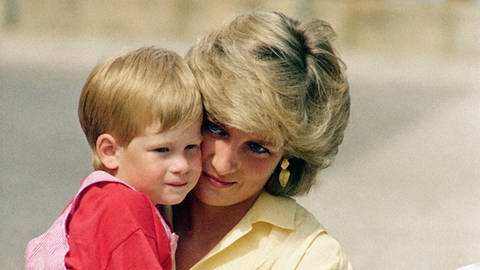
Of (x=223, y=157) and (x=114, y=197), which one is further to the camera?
(x=223, y=157)

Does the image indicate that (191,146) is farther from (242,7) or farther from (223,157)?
(242,7)

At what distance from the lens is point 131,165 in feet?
10.6

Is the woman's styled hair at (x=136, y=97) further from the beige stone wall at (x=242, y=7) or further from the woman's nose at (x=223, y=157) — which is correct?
the beige stone wall at (x=242, y=7)

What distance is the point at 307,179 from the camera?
3.76 meters

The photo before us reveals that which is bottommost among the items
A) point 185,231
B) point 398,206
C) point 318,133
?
point 398,206

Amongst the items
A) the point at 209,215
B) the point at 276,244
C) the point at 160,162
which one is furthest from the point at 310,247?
the point at 160,162

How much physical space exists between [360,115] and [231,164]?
12.5 m

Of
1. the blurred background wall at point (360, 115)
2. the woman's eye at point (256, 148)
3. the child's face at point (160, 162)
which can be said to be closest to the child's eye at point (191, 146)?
the child's face at point (160, 162)

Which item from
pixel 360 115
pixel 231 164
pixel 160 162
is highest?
pixel 160 162

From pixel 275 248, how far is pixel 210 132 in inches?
16.2

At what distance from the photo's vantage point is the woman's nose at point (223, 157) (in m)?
3.45

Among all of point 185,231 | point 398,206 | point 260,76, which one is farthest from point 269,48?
point 398,206

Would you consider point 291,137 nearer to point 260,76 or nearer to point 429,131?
point 260,76

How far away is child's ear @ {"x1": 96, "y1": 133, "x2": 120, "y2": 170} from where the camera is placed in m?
3.26
